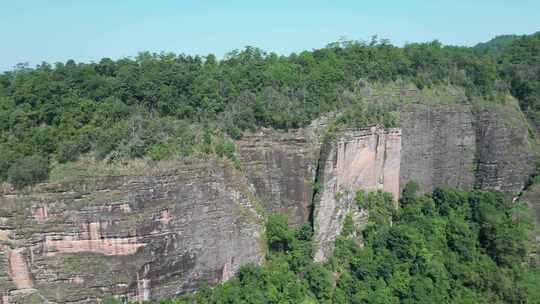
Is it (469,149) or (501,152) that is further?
(469,149)

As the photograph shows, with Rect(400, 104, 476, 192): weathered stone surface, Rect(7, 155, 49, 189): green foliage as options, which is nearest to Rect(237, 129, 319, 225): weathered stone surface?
Rect(400, 104, 476, 192): weathered stone surface

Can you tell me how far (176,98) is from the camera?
965 inches

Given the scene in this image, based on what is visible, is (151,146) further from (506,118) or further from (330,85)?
(506,118)

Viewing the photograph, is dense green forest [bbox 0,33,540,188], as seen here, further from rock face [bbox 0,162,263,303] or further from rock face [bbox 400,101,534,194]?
rock face [bbox 400,101,534,194]

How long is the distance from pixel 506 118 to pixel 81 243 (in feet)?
81.7

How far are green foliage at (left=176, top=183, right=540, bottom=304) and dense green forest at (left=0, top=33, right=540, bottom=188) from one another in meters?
5.05

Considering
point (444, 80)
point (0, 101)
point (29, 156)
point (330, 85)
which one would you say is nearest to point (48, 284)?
point (29, 156)

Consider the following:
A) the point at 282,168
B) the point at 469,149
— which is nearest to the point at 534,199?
the point at 469,149

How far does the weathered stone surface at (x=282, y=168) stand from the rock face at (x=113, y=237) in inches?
128

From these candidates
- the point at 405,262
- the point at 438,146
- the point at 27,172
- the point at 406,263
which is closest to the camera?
the point at 27,172

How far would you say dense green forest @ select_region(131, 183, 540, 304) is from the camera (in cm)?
2283

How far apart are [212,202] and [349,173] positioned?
7907 mm

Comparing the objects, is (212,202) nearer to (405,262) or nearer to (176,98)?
(176,98)

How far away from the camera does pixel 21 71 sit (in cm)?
2817
